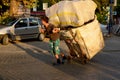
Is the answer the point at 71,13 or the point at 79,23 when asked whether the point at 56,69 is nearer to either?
the point at 79,23

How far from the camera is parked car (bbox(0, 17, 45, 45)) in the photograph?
72.8 ft

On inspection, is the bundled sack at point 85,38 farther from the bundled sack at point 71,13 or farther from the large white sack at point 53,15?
the large white sack at point 53,15

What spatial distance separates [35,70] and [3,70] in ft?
3.08

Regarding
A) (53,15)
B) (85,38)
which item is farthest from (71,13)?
(85,38)

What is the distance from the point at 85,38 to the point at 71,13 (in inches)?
35.6

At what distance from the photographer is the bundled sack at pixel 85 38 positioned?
12438 millimetres

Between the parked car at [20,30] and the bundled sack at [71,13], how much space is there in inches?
384

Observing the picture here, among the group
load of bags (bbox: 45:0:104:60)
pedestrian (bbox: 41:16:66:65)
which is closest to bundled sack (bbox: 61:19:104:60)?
load of bags (bbox: 45:0:104:60)

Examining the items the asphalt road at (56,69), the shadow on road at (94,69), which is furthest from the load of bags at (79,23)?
the asphalt road at (56,69)

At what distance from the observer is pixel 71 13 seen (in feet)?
40.5

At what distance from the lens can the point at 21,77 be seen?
10.3 metres

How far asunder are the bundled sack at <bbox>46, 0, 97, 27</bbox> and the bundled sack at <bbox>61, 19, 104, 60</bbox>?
0.75ft

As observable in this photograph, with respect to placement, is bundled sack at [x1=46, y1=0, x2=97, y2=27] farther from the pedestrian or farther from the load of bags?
the pedestrian

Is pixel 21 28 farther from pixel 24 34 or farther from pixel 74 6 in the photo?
pixel 74 6
